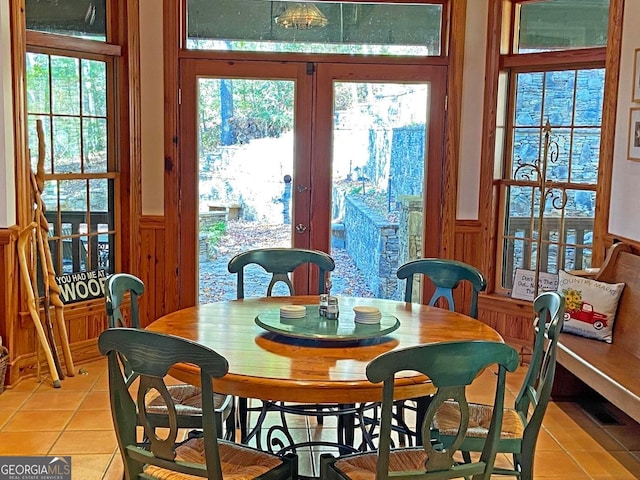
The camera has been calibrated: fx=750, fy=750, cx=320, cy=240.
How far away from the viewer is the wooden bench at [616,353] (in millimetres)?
3517

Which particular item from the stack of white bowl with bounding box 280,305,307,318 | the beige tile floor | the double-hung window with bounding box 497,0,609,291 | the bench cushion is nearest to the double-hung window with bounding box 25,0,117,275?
the beige tile floor

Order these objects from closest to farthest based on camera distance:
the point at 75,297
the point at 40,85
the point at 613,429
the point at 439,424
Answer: the point at 439,424, the point at 613,429, the point at 40,85, the point at 75,297

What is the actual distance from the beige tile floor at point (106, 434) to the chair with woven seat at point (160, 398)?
534 mm

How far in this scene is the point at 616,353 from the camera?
395cm

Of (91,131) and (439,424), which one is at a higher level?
(91,131)

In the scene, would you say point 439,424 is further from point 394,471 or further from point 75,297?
point 75,297

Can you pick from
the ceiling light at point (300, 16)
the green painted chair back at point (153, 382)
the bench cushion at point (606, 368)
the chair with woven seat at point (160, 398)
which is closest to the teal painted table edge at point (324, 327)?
the chair with woven seat at point (160, 398)

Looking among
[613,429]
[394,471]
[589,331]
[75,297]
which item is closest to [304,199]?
[75,297]

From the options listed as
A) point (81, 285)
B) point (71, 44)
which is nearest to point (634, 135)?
point (71, 44)

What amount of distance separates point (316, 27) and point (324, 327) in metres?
2.89

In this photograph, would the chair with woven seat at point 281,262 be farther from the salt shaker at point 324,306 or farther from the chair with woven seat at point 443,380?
the chair with woven seat at point 443,380

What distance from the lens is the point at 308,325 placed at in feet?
9.72

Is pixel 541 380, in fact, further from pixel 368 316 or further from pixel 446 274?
pixel 446 274

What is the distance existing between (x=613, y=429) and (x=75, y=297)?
3390mm
